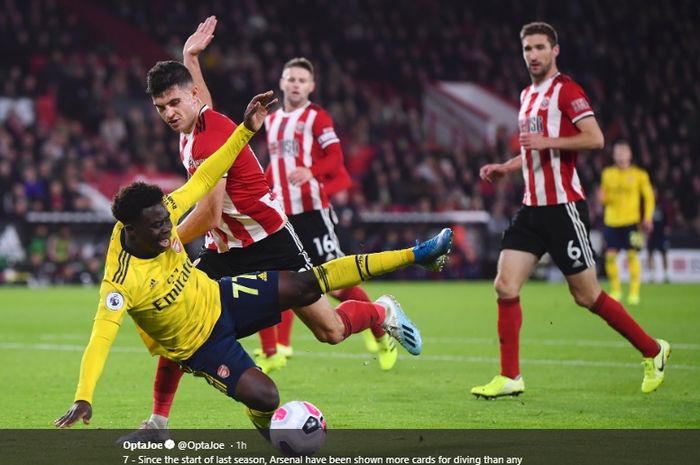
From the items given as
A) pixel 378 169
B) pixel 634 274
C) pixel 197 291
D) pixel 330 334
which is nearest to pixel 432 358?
pixel 330 334

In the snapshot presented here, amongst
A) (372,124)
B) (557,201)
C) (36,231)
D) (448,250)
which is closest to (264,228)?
(448,250)

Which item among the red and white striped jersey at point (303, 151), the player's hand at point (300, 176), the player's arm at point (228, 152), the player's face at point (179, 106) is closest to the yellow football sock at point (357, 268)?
the player's arm at point (228, 152)

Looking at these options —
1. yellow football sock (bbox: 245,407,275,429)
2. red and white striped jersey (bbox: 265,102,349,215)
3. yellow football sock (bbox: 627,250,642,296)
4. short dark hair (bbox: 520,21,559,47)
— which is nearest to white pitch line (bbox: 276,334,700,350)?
red and white striped jersey (bbox: 265,102,349,215)

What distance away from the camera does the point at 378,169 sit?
1006 inches

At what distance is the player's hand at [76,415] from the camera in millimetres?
4980

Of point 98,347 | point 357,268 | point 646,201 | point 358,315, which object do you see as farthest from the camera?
point 646,201

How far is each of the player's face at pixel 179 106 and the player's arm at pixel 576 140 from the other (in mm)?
2252

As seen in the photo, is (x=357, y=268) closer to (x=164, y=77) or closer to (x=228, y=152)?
(x=228, y=152)

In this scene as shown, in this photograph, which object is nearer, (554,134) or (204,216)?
(204,216)

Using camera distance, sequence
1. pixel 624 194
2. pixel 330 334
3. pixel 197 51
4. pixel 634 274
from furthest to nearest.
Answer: pixel 624 194, pixel 634 274, pixel 197 51, pixel 330 334

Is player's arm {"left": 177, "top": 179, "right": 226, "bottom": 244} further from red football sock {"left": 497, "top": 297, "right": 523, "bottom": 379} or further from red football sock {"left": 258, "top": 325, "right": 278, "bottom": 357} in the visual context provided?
red football sock {"left": 258, "top": 325, "right": 278, "bottom": 357}

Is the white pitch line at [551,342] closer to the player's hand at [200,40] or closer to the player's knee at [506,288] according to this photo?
the player's knee at [506,288]

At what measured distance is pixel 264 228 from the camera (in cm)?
723

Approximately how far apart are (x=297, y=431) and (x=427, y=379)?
3595 mm
